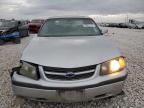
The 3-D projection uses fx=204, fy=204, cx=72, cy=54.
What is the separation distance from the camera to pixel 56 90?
2.79 meters

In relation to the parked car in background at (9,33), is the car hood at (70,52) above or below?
above

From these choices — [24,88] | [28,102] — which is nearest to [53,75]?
[24,88]

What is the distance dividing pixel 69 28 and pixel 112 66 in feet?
6.17

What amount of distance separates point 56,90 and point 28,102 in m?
1.04

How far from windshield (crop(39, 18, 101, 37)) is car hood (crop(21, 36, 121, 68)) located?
55 centimetres

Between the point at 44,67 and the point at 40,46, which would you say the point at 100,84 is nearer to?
the point at 44,67

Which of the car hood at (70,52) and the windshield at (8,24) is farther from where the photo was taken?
the windshield at (8,24)

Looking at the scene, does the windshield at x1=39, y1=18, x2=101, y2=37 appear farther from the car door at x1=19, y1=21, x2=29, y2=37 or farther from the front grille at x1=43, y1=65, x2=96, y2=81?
the car door at x1=19, y1=21, x2=29, y2=37

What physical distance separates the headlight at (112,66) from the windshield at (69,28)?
1.35 meters

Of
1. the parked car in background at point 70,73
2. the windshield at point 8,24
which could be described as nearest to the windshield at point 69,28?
the parked car in background at point 70,73

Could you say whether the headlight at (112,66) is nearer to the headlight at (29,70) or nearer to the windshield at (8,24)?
the headlight at (29,70)

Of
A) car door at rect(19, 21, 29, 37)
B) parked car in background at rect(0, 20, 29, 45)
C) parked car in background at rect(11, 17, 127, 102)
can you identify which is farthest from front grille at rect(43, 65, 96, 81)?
car door at rect(19, 21, 29, 37)

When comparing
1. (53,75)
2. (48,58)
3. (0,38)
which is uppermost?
(48,58)

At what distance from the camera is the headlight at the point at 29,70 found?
2946 mm
